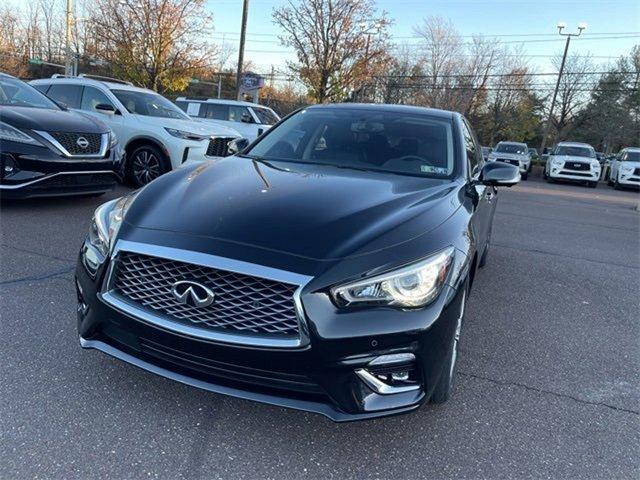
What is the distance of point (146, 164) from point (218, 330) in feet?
21.9

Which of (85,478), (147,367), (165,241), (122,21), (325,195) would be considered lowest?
(85,478)

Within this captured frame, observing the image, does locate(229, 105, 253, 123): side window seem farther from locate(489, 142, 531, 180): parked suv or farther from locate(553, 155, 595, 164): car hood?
locate(553, 155, 595, 164): car hood

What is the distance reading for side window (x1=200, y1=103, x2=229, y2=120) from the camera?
1394 centimetres

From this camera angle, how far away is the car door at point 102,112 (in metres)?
8.05

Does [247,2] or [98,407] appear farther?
[247,2]

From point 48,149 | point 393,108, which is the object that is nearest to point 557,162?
point 393,108

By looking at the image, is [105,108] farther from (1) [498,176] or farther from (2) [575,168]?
(2) [575,168]

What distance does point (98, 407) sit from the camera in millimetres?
2395

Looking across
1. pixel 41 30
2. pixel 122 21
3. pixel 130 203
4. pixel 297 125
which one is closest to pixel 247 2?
pixel 122 21

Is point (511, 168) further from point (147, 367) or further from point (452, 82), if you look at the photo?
point (452, 82)

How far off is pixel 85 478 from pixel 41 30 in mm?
46974

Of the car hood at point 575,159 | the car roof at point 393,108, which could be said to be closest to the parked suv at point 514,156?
the car hood at point 575,159

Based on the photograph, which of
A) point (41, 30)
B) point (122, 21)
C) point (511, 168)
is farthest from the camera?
point (41, 30)

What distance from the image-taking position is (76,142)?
6.08 metres
